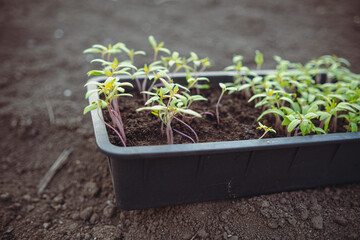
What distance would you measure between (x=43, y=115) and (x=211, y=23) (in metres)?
2.77

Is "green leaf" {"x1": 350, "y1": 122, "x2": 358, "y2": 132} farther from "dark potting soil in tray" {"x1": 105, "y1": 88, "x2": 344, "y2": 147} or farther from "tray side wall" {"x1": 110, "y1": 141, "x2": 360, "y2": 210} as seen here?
"dark potting soil in tray" {"x1": 105, "y1": 88, "x2": 344, "y2": 147}

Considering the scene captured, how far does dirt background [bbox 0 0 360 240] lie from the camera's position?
4.43 feet

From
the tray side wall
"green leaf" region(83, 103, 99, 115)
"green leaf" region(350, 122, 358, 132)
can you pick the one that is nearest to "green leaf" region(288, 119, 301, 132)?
the tray side wall

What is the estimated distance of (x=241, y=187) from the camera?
1.38m

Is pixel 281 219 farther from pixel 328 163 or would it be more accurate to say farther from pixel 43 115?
pixel 43 115

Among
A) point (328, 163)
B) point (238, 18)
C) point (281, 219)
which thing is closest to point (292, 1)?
point (238, 18)

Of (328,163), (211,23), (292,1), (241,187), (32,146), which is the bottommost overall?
(32,146)

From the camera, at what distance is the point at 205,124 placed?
152 centimetres

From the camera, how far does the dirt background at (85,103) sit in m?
1.35

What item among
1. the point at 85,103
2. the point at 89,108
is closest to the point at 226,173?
the point at 89,108

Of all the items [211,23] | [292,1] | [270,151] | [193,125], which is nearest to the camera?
[270,151]

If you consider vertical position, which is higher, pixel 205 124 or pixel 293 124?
pixel 293 124

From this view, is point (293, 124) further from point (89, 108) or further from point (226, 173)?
point (89, 108)

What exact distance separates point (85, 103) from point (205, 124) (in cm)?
123
